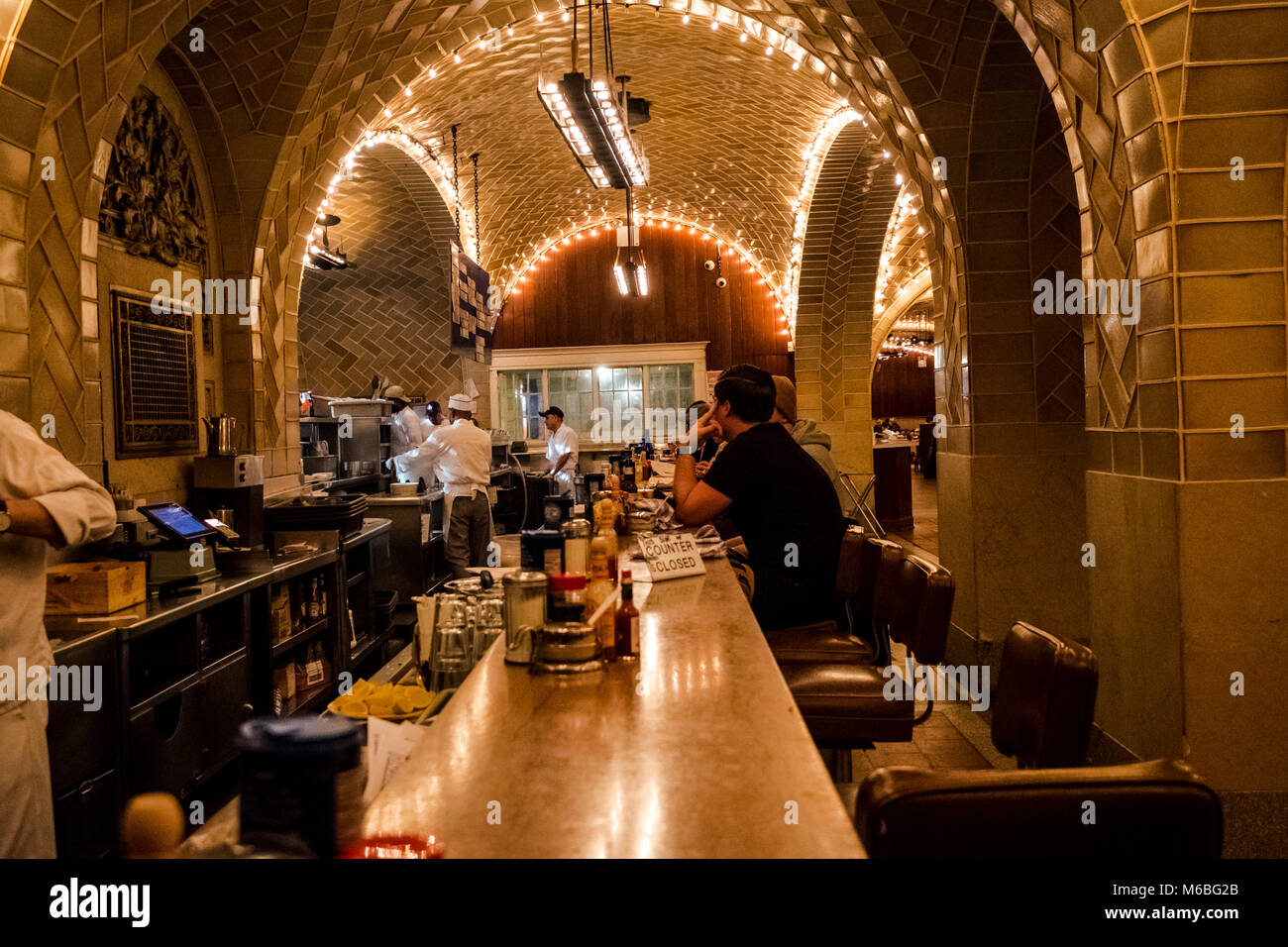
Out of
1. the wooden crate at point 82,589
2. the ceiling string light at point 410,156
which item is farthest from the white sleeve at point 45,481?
the ceiling string light at point 410,156

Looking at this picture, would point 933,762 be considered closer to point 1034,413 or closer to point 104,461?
point 1034,413

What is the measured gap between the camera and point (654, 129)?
11.5 meters

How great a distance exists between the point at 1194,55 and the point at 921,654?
6.77 ft

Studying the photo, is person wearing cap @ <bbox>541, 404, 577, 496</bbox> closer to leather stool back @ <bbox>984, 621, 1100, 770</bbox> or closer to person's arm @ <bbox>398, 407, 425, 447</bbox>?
person's arm @ <bbox>398, 407, 425, 447</bbox>

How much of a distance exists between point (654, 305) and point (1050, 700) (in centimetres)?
1390

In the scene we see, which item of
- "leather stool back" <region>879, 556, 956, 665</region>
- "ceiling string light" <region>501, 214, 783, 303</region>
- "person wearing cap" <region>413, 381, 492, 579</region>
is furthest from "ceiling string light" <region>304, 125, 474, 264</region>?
"leather stool back" <region>879, 556, 956, 665</region>

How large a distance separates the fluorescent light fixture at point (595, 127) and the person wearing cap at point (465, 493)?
2575 millimetres

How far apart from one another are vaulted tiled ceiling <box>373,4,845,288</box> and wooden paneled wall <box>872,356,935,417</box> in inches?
767

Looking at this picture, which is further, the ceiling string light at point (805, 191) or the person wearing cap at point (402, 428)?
the person wearing cap at point (402, 428)

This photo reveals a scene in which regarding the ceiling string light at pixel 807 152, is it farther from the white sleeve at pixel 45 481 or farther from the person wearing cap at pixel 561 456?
the white sleeve at pixel 45 481

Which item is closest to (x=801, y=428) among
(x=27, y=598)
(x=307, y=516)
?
(x=307, y=516)

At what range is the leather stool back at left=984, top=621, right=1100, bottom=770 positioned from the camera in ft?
5.52

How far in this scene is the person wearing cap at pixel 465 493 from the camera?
26.0 feet

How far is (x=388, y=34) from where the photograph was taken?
5.66 m
